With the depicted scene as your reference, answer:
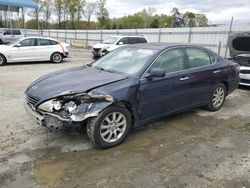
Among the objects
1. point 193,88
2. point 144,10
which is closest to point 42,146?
point 193,88

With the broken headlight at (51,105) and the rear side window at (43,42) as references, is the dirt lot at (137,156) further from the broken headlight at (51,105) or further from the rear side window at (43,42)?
the rear side window at (43,42)

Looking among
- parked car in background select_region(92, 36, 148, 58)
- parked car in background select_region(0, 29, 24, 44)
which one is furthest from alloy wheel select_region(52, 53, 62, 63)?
parked car in background select_region(0, 29, 24, 44)

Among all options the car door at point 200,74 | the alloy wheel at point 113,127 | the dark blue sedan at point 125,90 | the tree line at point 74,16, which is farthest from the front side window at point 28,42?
the tree line at point 74,16

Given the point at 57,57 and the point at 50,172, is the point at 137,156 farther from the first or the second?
the point at 57,57

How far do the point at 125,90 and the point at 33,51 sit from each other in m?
10.8

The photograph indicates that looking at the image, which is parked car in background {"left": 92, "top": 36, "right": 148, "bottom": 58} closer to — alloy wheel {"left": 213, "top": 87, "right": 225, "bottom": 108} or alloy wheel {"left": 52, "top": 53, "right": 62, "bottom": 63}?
alloy wheel {"left": 52, "top": 53, "right": 62, "bottom": 63}

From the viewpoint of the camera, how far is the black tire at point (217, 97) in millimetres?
5840

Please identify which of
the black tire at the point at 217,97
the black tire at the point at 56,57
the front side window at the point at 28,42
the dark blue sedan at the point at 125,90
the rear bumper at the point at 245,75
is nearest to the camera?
the dark blue sedan at the point at 125,90

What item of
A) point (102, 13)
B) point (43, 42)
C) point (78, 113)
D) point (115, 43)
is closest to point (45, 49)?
point (43, 42)

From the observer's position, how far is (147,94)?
14.3ft

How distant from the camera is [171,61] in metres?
4.89

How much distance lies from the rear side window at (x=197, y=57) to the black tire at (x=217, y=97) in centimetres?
65

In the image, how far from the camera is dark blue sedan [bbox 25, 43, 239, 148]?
3771mm

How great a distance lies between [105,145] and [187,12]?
59.7 metres
